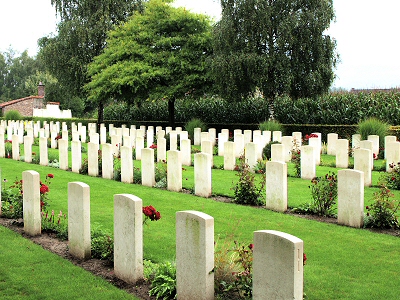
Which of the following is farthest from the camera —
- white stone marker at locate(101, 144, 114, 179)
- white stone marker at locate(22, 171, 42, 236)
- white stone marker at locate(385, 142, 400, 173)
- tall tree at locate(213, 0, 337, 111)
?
tall tree at locate(213, 0, 337, 111)

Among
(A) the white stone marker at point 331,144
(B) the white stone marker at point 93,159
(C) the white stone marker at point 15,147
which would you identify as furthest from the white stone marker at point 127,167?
(A) the white stone marker at point 331,144

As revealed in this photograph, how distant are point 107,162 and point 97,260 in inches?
250

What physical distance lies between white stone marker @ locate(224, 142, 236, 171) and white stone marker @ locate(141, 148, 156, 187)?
8.83 ft

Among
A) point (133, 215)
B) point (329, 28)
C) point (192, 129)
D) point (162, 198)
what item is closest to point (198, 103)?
point (192, 129)

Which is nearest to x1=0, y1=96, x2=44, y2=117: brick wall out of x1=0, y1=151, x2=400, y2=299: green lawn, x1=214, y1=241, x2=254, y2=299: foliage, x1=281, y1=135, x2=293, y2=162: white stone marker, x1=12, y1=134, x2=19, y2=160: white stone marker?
x1=12, y1=134, x2=19, y2=160: white stone marker

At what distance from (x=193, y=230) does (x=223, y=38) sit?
65.9ft

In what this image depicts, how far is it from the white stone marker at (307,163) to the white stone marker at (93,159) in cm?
508

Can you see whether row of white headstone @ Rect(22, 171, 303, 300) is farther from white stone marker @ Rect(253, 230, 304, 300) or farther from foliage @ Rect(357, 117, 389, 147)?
foliage @ Rect(357, 117, 389, 147)

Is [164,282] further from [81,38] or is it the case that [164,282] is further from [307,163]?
[81,38]

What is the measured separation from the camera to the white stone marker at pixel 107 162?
38.3 feet

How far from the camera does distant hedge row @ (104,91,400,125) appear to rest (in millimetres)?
22781

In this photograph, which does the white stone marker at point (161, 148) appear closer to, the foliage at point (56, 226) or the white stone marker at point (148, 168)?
the white stone marker at point (148, 168)

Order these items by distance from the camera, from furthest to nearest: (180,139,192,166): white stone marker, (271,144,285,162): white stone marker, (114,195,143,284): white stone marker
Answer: (180,139,192,166): white stone marker, (271,144,285,162): white stone marker, (114,195,143,284): white stone marker

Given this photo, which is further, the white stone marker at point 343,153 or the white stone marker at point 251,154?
the white stone marker at point 343,153
